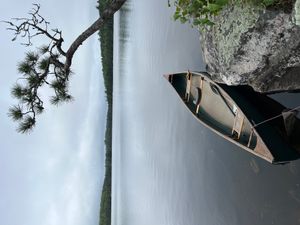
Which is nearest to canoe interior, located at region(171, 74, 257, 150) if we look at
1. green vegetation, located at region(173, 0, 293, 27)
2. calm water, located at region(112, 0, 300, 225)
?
calm water, located at region(112, 0, 300, 225)

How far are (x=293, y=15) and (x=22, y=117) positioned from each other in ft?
15.0

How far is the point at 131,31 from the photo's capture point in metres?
33.4

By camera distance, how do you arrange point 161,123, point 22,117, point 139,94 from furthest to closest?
1. point 139,94
2. point 161,123
3. point 22,117

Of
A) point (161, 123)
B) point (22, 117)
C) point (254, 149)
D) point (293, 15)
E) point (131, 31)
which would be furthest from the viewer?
point (131, 31)

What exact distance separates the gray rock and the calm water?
10.3 feet

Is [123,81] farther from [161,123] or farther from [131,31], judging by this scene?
[161,123]

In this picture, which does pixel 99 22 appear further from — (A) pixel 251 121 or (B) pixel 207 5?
(A) pixel 251 121

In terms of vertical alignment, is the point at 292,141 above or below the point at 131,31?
below

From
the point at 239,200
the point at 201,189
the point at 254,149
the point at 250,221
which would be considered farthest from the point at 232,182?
the point at 254,149

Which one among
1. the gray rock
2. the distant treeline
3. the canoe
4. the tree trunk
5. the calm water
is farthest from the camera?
the distant treeline

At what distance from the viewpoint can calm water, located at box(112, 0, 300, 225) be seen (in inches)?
365

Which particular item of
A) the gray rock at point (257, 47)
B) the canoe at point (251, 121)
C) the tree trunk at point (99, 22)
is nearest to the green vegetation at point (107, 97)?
the canoe at point (251, 121)

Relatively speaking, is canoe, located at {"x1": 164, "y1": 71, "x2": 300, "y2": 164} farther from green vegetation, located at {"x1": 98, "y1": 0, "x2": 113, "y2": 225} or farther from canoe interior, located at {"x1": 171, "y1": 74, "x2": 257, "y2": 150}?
green vegetation, located at {"x1": 98, "y1": 0, "x2": 113, "y2": 225}

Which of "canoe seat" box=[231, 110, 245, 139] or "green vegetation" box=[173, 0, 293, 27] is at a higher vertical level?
"green vegetation" box=[173, 0, 293, 27]
